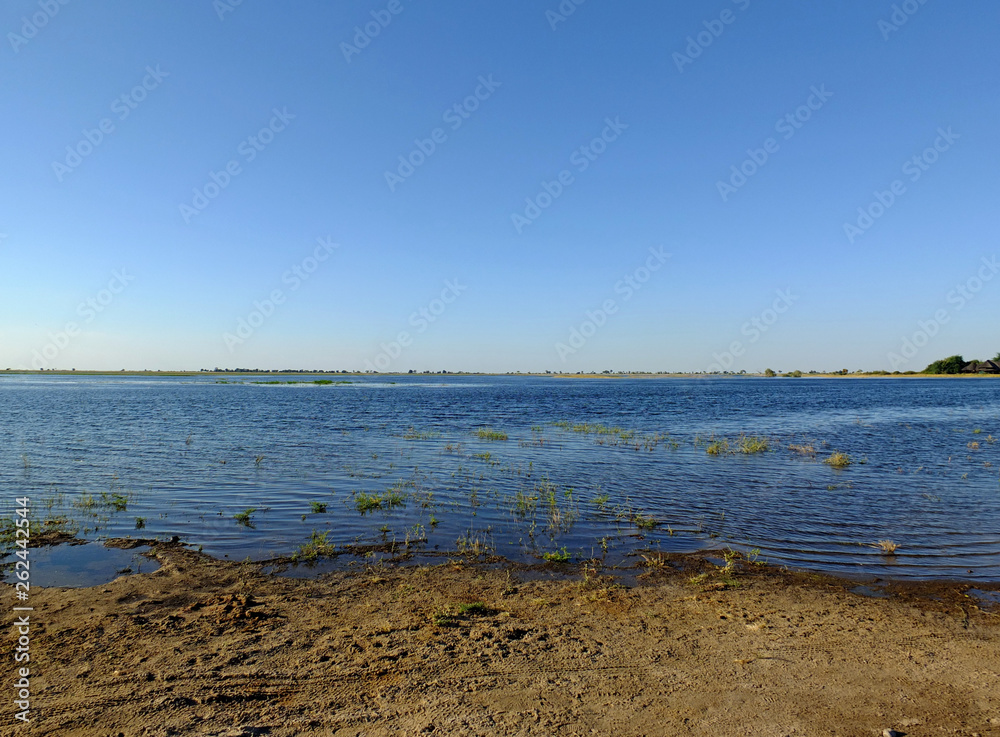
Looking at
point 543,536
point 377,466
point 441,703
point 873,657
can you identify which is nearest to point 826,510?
point 543,536

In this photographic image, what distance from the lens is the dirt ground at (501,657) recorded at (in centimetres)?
623

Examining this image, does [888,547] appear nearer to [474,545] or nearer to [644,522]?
[644,522]

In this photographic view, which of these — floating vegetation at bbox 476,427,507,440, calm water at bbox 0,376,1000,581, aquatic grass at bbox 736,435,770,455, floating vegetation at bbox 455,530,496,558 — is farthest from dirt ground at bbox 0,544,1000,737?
floating vegetation at bbox 476,427,507,440

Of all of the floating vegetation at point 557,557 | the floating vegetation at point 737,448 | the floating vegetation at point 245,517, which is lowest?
the floating vegetation at point 557,557

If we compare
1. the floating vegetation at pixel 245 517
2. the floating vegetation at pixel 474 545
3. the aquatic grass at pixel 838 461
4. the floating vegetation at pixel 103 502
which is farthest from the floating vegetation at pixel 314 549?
the aquatic grass at pixel 838 461

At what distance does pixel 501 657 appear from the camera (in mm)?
7727

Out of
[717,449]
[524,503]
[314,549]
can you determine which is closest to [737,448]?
[717,449]

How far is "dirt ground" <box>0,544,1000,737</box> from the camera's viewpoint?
20.4 feet

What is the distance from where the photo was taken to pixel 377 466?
25.4m

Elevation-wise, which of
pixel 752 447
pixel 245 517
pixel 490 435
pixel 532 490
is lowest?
pixel 532 490

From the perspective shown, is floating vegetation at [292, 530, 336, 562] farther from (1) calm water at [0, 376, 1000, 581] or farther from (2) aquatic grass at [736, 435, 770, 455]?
(2) aquatic grass at [736, 435, 770, 455]

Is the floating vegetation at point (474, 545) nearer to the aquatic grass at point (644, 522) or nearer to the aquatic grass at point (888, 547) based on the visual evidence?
the aquatic grass at point (644, 522)

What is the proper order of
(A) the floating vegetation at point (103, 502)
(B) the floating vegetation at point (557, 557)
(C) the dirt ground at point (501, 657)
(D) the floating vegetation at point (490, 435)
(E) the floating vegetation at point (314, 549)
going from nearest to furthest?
(C) the dirt ground at point (501, 657), (E) the floating vegetation at point (314, 549), (B) the floating vegetation at point (557, 557), (A) the floating vegetation at point (103, 502), (D) the floating vegetation at point (490, 435)

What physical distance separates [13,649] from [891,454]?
3522 centimetres
